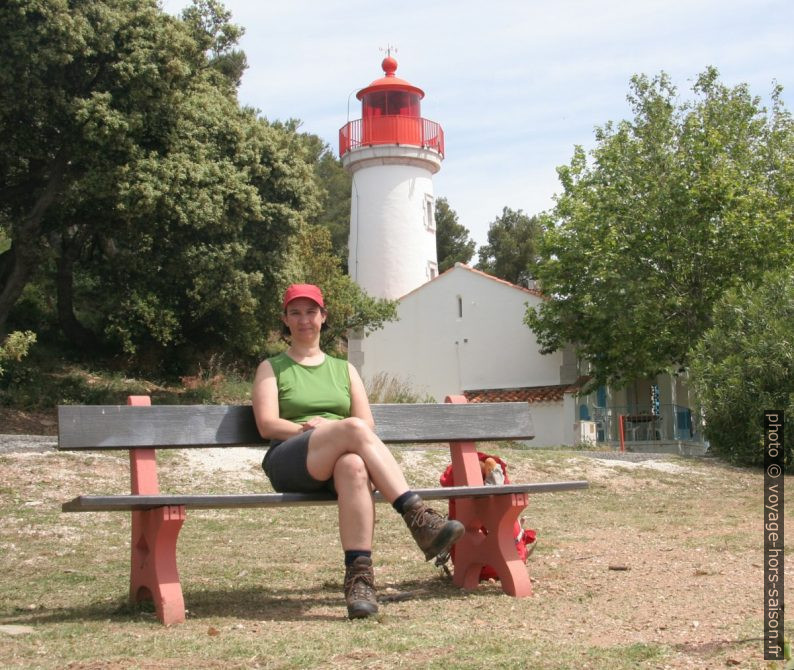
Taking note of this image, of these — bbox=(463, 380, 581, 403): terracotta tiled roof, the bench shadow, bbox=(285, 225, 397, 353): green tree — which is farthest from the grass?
bbox=(463, 380, 581, 403): terracotta tiled roof

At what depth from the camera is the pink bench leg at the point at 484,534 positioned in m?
5.18

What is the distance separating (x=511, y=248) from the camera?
48156mm

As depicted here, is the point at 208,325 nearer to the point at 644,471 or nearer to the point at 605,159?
the point at 605,159

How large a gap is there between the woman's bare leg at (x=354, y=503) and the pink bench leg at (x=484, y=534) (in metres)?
0.92

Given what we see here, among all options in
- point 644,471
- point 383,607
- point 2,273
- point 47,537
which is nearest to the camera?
point 383,607

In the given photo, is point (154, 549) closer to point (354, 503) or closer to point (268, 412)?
point (268, 412)

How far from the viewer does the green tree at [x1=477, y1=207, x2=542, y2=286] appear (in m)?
47.8

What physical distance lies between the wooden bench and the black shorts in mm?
60

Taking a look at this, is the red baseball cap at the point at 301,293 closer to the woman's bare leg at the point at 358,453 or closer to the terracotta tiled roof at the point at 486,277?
the woman's bare leg at the point at 358,453

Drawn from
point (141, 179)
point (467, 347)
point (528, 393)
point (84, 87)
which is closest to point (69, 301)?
point (141, 179)

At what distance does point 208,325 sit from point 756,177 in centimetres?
1430

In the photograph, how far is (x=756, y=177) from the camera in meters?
26.0

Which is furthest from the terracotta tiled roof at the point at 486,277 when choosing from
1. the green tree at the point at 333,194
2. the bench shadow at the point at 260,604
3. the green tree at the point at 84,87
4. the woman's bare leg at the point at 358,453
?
the woman's bare leg at the point at 358,453

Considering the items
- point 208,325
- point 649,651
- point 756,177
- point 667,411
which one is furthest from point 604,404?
point 649,651
